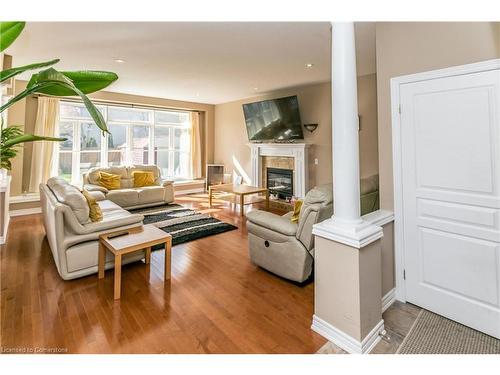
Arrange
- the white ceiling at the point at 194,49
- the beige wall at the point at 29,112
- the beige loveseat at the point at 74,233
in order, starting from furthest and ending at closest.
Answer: the beige wall at the point at 29,112 → the white ceiling at the point at 194,49 → the beige loveseat at the point at 74,233

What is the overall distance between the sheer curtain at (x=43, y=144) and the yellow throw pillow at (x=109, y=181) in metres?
1.11

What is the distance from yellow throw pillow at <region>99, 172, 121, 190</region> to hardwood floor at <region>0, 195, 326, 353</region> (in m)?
2.31

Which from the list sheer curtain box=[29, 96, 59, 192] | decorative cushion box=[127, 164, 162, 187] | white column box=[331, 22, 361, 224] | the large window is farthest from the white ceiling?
decorative cushion box=[127, 164, 162, 187]

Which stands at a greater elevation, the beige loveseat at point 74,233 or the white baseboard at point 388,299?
the beige loveseat at point 74,233

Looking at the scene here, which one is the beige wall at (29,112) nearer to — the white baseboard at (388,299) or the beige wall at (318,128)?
the beige wall at (318,128)

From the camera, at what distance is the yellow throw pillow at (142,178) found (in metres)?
5.92

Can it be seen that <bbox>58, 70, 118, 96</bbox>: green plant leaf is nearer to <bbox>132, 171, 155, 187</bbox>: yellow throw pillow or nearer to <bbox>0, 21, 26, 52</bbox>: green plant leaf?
<bbox>0, 21, 26, 52</bbox>: green plant leaf

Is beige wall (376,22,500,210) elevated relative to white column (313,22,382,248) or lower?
elevated

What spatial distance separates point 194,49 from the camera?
3.39 meters

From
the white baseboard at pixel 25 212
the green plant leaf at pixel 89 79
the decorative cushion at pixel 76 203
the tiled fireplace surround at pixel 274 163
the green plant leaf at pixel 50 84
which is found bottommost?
the white baseboard at pixel 25 212

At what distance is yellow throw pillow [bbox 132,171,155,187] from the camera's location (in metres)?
5.92

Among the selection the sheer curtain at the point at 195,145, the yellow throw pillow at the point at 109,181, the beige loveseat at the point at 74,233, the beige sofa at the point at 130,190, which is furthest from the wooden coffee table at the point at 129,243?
the sheer curtain at the point at 195,145
